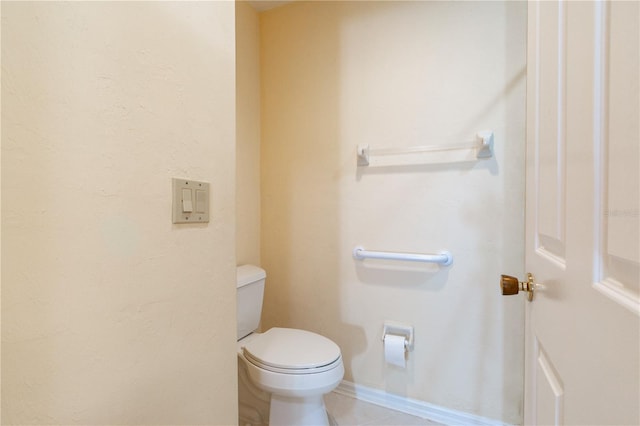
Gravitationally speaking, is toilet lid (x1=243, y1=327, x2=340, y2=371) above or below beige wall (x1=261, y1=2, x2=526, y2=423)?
below

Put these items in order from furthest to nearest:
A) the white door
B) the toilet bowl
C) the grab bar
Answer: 1. the grab bar
2. the toilet bowl
3. the white door

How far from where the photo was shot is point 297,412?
1276mm

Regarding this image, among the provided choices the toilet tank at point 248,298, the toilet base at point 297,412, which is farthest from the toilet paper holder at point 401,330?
the toilet tank at point 248,298

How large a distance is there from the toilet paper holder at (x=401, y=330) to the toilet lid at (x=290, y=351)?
1.22ft

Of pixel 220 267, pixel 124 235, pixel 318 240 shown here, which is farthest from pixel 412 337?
pixel 124 235

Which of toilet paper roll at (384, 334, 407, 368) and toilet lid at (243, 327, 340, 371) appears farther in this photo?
toilet paper roll at (384, 334, 407, 368)

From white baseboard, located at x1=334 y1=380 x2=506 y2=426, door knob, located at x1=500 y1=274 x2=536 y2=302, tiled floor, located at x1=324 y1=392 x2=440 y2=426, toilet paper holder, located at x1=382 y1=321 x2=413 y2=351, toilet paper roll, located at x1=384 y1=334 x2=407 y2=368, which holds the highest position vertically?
door knob, located at x1=500 y1=274 x2=536 y2=302

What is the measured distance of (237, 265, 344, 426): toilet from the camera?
46.3 inches

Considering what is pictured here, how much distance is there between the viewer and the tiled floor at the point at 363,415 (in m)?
1.47

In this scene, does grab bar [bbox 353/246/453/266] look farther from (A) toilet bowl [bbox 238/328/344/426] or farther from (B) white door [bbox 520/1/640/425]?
(B) white door [bbox 520/1/640/425]

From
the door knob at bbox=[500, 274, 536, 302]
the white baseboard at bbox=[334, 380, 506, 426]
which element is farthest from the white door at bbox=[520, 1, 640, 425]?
the white baseboard at bbox=[334, 380, 506, 426]

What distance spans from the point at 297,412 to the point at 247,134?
1.53 m

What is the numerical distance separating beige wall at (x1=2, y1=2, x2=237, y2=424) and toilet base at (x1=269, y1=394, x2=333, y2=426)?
528mm

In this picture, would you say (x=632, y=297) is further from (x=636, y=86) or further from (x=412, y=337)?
(x=412, y=337)
